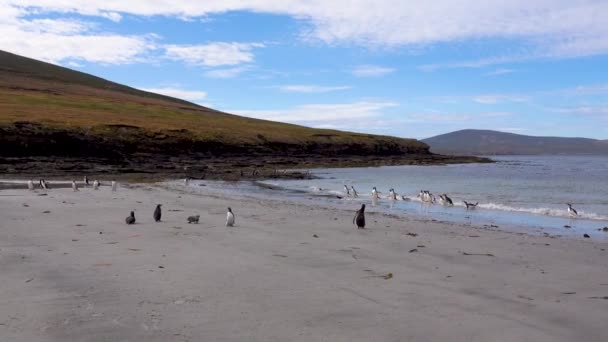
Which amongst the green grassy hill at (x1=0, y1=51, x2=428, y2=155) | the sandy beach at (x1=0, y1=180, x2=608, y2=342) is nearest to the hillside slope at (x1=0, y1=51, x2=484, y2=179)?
the green grassy hill at (x1=0, y1=51, x2=428, y2=155)

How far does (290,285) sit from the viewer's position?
7.61m

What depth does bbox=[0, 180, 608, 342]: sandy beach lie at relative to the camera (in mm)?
5797

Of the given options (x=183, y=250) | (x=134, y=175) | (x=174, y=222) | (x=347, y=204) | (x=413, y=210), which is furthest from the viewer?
(x=134, y=175)

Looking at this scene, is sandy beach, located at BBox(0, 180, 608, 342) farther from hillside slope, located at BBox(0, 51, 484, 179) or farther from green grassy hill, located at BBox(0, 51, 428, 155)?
green grassy hill, located at BBox(0, 51, 428, 155)

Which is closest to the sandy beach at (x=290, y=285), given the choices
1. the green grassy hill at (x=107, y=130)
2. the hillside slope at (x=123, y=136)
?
the hillside slope at (x=123, y=136)

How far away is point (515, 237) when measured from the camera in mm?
13984

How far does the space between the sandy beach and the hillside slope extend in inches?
1371

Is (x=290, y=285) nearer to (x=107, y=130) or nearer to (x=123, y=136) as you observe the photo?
(x=123, y=136)

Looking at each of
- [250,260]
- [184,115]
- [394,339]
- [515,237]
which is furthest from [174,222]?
[184,115]

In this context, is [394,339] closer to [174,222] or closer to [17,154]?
[174,222]

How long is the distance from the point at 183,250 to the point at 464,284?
15.8 feet

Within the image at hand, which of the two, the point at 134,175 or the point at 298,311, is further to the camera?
the point at 134,175

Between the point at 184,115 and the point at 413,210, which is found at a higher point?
the point at 184,115

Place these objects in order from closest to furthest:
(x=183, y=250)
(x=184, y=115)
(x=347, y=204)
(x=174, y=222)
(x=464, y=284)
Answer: (x=464, y=284) < (x=183, y=250) < (x=174, y=222) < (x=347, y=204) < (x=184, y=115)
